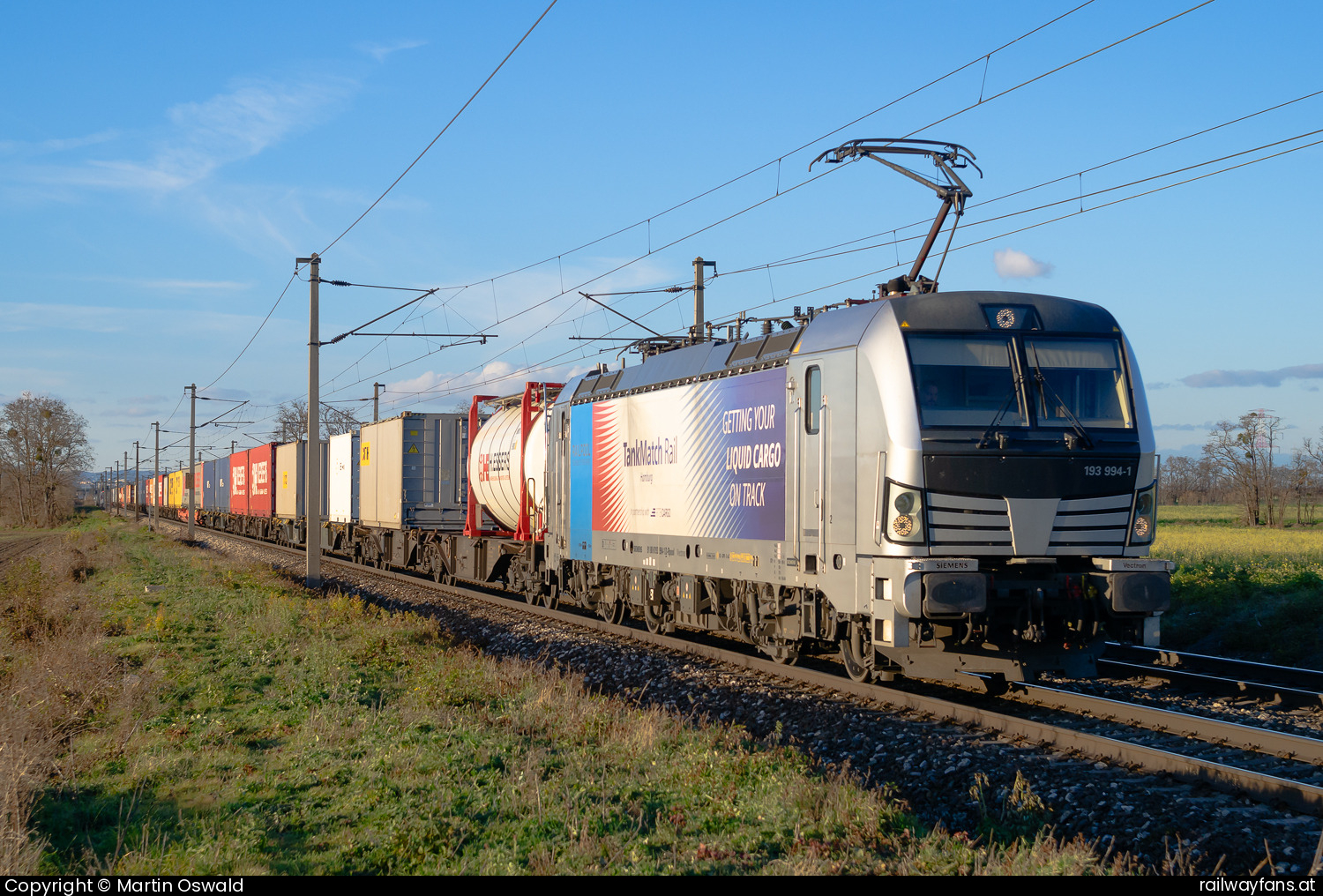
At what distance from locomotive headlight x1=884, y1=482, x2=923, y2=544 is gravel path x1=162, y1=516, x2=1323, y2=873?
180cm

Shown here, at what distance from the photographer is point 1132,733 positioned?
8.80 meters

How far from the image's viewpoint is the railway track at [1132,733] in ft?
23.7

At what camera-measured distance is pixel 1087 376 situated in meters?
9.65

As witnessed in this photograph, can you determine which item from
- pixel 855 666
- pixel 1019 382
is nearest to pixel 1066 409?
pixel 1019 382

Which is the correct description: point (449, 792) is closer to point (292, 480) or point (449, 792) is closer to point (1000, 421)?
point (1000, 421)

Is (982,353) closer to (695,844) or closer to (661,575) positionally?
(695,844)

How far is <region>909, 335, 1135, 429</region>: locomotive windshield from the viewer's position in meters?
9.27

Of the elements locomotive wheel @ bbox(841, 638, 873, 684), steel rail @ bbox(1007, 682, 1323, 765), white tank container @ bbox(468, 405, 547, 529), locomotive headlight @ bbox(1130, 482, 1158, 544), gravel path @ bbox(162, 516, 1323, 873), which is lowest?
gravel path @ bbox(162, 516, 1323, 873)

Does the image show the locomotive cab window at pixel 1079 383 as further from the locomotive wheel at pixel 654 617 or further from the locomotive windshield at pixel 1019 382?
the locomotive wheel at pixel 654 617

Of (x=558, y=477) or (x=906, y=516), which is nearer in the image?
(x=906, y=516)

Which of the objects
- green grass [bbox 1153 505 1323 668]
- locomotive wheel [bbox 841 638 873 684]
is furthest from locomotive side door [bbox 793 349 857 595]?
green grass [bbox 1153 505 1323 668]

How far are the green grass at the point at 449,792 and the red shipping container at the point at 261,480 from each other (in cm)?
3290

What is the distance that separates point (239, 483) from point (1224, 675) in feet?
167

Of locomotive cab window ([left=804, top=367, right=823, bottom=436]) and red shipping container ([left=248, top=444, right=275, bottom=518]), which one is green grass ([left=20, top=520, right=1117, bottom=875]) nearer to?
locomotive cab window ([left=804, top=367, right=823, bottom=436])
